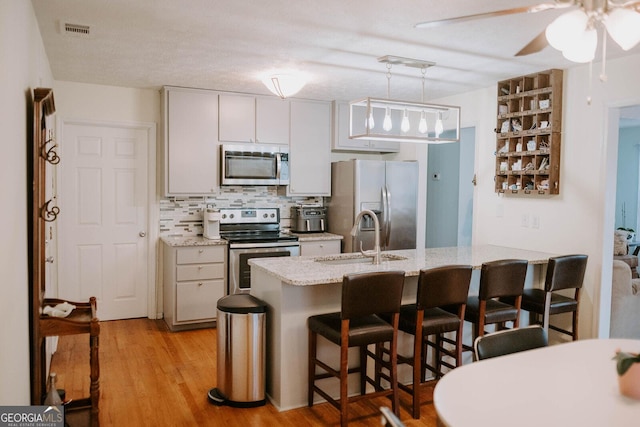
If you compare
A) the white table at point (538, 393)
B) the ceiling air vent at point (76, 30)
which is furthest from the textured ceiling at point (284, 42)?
the white table at point (538, 393)

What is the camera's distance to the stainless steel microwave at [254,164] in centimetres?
520

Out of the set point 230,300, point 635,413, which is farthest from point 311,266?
point 635,413

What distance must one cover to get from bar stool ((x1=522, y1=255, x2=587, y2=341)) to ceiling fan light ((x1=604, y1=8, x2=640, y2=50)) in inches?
86.9

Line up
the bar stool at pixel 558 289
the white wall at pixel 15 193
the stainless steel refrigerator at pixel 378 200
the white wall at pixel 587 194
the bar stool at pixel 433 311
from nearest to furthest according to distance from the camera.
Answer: the white wall at pixel 15 193
the bar stool at pixel 433 311
the bar stool at pixel 558 289
the white wall at pixel 587 194
the stainless steel refrigerator at pixel 378 200

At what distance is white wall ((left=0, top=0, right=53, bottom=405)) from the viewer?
1815 millimetres

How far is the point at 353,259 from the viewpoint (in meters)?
3.95

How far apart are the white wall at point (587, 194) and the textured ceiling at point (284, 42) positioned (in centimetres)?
24

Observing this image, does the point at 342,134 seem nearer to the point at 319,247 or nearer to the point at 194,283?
the point at 319,247

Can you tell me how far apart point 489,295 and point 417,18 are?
176cm

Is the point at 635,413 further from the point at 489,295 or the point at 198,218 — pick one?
the point at 198,218

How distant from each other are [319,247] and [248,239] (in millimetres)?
800

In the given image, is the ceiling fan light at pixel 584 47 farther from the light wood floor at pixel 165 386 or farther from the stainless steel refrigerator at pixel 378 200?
the stainless steel refrigerator at pixel 378 200

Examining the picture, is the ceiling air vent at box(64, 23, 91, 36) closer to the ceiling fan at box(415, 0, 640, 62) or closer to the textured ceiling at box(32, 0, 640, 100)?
the textured ceiling at box(32, 0, 640, 100)

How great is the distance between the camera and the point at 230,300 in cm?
337
